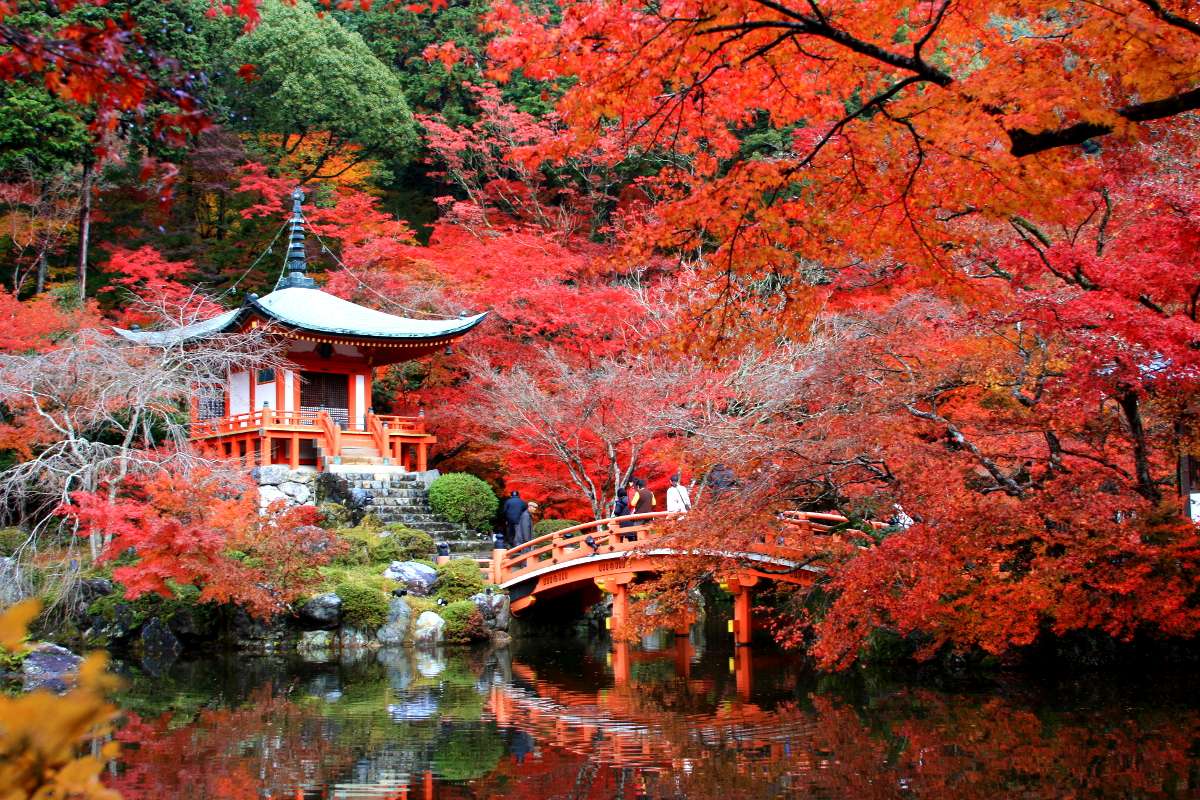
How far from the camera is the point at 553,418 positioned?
18.1 meters

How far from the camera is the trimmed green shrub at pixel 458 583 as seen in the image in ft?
53.8

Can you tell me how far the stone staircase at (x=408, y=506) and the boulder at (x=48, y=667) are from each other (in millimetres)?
6999

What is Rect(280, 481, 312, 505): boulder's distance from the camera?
19.5m

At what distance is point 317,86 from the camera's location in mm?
25125

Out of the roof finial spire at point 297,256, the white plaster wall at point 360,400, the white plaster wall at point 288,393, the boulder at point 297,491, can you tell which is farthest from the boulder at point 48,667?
the roof finial spire at point 297,256

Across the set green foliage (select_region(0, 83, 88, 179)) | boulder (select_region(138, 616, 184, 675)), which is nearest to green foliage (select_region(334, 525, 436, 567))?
boulder (select_region(138, 616, 184, 675))

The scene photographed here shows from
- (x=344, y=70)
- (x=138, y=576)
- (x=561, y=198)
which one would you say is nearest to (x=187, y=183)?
(x=344, y=70)

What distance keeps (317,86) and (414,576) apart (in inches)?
525

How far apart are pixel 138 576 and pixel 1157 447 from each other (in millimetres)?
11372

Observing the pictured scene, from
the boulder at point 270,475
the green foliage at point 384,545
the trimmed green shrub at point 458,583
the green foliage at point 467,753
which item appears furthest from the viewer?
the boulder at point 270,475

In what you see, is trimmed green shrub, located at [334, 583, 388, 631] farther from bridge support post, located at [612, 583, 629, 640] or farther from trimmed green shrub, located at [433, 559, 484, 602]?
bridge support post, located at [612, 583, 629, 640]

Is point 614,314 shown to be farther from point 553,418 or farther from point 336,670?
point 336,670

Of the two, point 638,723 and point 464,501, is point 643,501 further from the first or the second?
point 638,723

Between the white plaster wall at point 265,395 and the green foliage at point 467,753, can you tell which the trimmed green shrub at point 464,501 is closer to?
the white plaster wall at point 265,395
